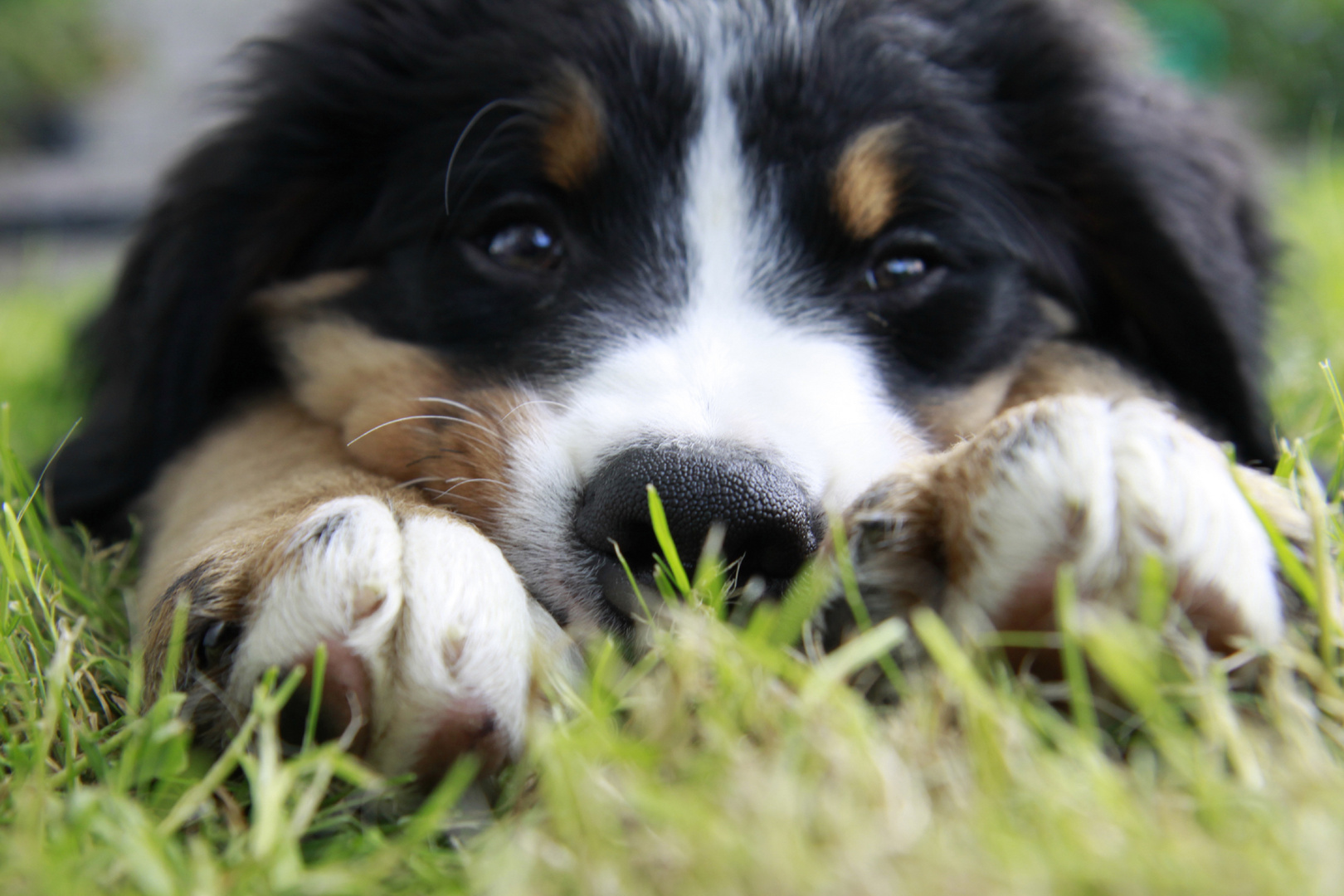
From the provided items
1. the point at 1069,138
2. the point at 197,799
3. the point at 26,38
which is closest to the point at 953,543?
the point at 197,799

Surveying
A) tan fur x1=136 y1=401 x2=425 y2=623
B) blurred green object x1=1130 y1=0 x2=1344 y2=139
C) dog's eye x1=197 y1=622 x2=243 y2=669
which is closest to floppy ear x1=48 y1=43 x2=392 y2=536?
tan fur x1=136 y1=401 x2=425 y2=623

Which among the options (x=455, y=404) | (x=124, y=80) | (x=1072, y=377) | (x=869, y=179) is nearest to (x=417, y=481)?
(x=455, y=404)

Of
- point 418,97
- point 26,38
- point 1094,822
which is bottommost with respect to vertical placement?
point 26,38

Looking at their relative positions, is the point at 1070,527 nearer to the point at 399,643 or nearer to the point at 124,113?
the point at 399,643

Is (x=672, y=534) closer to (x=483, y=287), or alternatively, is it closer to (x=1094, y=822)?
(x=1094, y=822)

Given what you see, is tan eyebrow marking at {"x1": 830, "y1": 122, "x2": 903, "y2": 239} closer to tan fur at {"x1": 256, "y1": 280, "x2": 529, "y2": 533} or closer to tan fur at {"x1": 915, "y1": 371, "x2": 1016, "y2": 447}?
tan fur at {"x1": 915, "y1": 371, "x2": 1016, "y2": 447}

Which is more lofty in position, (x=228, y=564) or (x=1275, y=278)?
(x=228, y=564)

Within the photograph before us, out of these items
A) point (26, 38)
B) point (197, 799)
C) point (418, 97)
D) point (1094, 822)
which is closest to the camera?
point (1094, 822)
